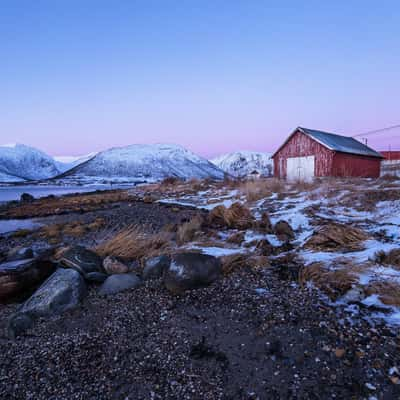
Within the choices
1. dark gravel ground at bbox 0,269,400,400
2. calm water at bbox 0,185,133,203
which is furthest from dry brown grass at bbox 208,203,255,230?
calm water at bbox 0,185,133,203

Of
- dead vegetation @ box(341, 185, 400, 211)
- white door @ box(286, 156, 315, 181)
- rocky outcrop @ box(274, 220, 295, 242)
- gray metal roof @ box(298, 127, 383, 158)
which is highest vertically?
gray metal roof @ box(298, 127, 383, 158)

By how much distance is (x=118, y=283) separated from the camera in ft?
11.9

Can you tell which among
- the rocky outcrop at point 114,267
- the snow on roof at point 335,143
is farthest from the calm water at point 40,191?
the snow on roof at point 335,143

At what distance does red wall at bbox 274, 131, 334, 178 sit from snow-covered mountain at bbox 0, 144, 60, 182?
418ft

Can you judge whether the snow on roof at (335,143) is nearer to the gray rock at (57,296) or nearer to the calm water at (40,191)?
the gray rock at (57,296)

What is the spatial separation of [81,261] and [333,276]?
3835mm

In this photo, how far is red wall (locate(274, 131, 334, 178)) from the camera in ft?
55.0

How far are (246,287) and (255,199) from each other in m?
7.90

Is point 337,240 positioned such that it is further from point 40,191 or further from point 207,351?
point 40,191

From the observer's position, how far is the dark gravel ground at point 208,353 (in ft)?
6.04

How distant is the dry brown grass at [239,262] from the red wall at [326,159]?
15.0m

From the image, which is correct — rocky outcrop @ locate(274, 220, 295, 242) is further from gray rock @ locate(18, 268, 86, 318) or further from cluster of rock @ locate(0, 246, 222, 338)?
gray rock @ locate(18, 268, 86, 318)

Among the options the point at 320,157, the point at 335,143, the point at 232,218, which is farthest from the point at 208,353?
the point at 335,143

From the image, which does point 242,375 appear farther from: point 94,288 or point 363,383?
point 94,288
